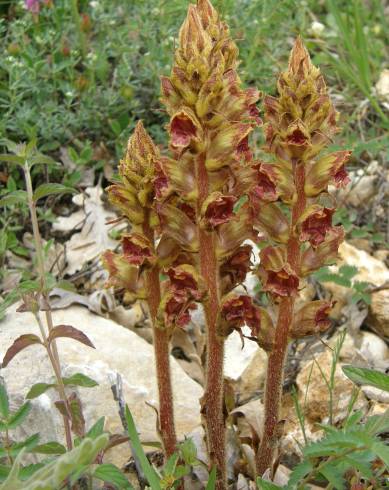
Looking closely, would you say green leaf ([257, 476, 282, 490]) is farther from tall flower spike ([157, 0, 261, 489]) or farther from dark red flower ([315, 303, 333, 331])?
dark red flower ([315, 303, 333, 331])

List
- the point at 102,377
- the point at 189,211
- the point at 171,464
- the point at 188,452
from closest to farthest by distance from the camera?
the point at 189,211, the point at 171,464, the point at 188,452, the point at 102,377

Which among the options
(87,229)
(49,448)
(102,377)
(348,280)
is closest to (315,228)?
(49,448)

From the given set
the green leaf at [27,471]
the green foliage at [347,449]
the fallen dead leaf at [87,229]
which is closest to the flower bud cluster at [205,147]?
the green foliage at [347,449]

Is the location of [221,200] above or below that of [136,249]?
above

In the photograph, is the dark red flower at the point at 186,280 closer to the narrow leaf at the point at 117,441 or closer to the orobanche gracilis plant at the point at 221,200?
the orobanche gracilis plant at the point at 221,200

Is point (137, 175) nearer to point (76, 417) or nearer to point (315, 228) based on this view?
point (315, 228)
